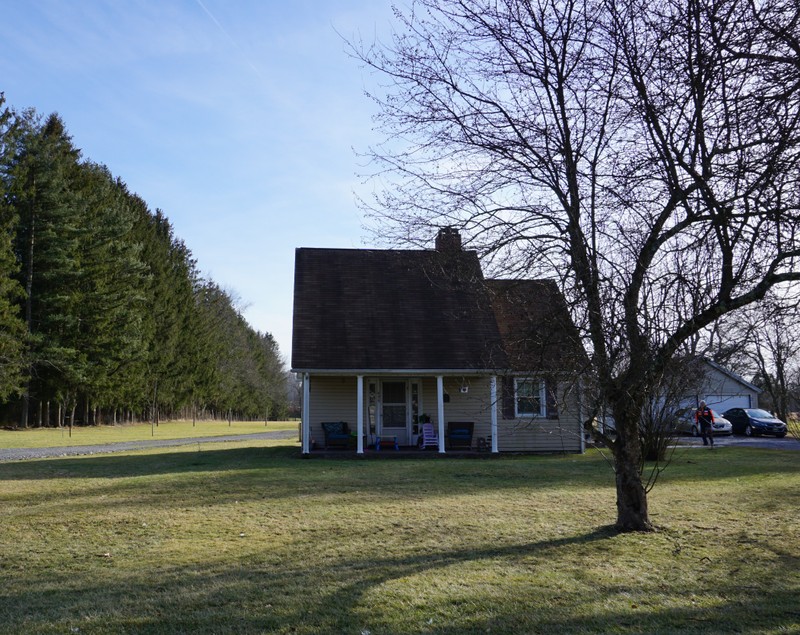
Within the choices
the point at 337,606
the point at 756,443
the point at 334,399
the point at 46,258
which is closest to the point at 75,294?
the point at 46,258

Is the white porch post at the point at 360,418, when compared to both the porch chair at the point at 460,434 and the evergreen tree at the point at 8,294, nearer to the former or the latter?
the porch chair at the point at 460,434

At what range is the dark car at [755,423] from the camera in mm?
31906

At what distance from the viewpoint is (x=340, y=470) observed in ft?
51.4

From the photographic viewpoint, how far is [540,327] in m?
7.77

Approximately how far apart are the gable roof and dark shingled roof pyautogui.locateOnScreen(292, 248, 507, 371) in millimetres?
9536

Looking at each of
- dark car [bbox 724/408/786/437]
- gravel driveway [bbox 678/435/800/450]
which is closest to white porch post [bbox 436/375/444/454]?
gravel driveway [bbox 678/435/800/450]

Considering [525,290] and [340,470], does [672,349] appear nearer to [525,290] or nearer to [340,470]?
[525,290]

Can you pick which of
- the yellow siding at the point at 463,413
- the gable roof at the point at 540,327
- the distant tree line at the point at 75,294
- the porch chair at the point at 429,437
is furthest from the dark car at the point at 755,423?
the distant tree line at the point at 75,294

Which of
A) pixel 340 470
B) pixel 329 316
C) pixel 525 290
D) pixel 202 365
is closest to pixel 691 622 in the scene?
pixel 525 290

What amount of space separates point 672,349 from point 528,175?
280 cm

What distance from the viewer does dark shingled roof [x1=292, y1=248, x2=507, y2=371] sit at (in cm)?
2008

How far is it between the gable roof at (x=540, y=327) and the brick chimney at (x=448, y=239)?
639mm

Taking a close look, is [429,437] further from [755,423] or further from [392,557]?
[755,423]

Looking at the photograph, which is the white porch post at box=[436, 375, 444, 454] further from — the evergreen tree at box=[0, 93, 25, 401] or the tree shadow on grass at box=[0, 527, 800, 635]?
the evergreen tree at box=[0, 93, 25, 401]
